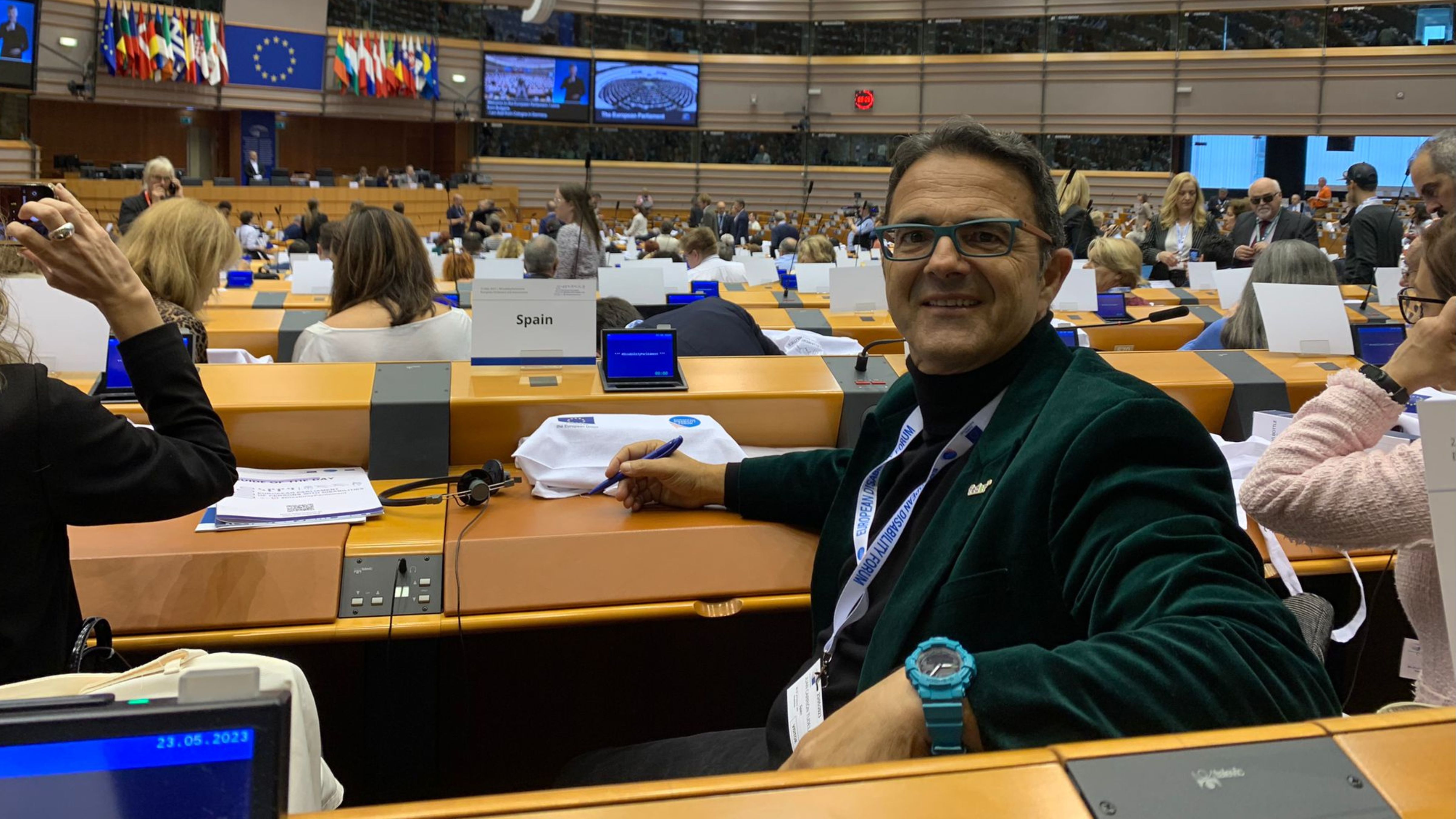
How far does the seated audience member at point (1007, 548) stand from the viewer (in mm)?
1025

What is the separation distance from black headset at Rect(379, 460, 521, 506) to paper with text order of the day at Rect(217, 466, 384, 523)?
42 mm

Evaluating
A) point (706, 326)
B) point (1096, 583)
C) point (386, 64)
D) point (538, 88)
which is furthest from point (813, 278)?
point (538, 88)

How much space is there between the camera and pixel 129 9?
17719mm

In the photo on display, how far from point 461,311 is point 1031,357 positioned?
8.48ft

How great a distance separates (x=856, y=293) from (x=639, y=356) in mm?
3280

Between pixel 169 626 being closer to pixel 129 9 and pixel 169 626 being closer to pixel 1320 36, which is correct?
pixel 129 9

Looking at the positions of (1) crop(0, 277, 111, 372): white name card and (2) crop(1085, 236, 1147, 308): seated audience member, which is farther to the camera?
(2) crop(1085, 236, 1147, 308): seated audience member

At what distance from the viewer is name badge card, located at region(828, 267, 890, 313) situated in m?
5.83

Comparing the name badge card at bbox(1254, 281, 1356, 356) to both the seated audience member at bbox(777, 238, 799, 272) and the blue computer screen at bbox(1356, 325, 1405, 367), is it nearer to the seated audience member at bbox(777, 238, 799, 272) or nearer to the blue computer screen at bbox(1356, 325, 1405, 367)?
the blue computer screen at bbox(1356, 325, 1405, 367)

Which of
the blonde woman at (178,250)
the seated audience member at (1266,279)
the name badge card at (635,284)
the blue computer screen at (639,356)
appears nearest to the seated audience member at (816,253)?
the name badge card at (635,284)

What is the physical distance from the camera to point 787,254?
37.5ft

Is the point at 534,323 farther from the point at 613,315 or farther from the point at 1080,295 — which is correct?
the point at 1080,295

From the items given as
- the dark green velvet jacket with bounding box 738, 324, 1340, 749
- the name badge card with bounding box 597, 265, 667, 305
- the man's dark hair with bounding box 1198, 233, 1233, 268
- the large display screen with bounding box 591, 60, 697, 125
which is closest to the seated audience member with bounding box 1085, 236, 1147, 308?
the man's dark hair with bounding box 1198, 233, 1233, 268

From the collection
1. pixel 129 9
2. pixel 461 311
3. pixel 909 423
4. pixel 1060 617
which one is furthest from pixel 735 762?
pixel 129 9
